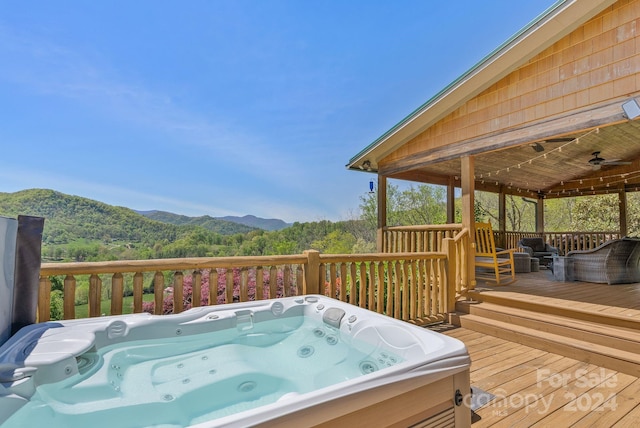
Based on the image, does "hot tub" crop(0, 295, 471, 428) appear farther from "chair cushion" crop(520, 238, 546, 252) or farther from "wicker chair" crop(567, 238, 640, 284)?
"chair cushion" crop(520, 238, 546, 252)

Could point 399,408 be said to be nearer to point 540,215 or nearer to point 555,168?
point 555,168

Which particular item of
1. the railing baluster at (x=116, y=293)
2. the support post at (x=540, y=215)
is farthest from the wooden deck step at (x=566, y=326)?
the support post at (x=540, y=215)

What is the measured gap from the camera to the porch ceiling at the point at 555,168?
580 centimetres

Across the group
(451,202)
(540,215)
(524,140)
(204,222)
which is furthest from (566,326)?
(204,222)

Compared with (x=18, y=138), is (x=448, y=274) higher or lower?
lower

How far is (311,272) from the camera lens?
10.8ft

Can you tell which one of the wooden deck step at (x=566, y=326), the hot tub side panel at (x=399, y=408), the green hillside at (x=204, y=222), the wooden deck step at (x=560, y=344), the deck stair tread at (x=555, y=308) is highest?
the green hillside at (x=204, y=222)

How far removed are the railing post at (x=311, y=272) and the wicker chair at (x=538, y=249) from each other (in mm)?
6658

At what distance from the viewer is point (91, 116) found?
13875mm

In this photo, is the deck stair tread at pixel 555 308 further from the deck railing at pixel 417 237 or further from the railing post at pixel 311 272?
the railing post at pixel 311 272

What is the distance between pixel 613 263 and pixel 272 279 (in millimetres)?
5504

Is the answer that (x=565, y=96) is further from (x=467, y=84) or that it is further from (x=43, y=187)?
(x=43, y=187)

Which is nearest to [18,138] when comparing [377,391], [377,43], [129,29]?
[129,29]

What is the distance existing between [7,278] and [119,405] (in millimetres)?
1102
